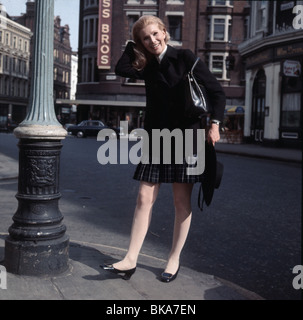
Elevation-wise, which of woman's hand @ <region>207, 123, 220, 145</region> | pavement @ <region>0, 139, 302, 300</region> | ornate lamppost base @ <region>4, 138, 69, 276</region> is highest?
woman's hand @ <region>207, 123, 220, 145</region>

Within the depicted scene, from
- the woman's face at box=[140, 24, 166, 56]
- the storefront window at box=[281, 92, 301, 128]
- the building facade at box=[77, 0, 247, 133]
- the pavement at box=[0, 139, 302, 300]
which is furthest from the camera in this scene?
the building facade at box=[77, 0, 247, 133]

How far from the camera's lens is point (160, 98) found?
3.23m

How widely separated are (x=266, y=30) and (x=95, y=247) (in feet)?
73.5

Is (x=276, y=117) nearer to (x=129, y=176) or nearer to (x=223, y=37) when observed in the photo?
(x=129, y=176)

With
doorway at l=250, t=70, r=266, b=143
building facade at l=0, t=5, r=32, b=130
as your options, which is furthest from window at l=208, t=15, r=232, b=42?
building facade at l=0, t=5, r=32, b=130

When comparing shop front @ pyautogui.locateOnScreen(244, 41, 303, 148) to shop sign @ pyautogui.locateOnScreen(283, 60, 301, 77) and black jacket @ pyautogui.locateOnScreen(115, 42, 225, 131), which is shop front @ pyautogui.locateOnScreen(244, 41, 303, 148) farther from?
black jacket @ pyautogui.locateOnScreen(115, 42, 225, 131)

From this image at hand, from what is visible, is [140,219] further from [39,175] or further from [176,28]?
[176,28]

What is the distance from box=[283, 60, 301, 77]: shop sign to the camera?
811 inches

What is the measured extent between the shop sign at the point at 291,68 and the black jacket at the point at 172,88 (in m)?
18.5

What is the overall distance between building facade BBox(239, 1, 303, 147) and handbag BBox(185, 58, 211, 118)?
18624 mm

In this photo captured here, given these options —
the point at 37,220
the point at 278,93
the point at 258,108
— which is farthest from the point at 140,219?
the point at 258,108

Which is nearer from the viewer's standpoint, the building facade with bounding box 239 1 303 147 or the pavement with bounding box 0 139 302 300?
the pavement with bounding box 0 139 302 300

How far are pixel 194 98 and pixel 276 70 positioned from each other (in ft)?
69.9

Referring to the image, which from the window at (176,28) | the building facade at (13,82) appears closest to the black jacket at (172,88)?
the window at (176,28)
